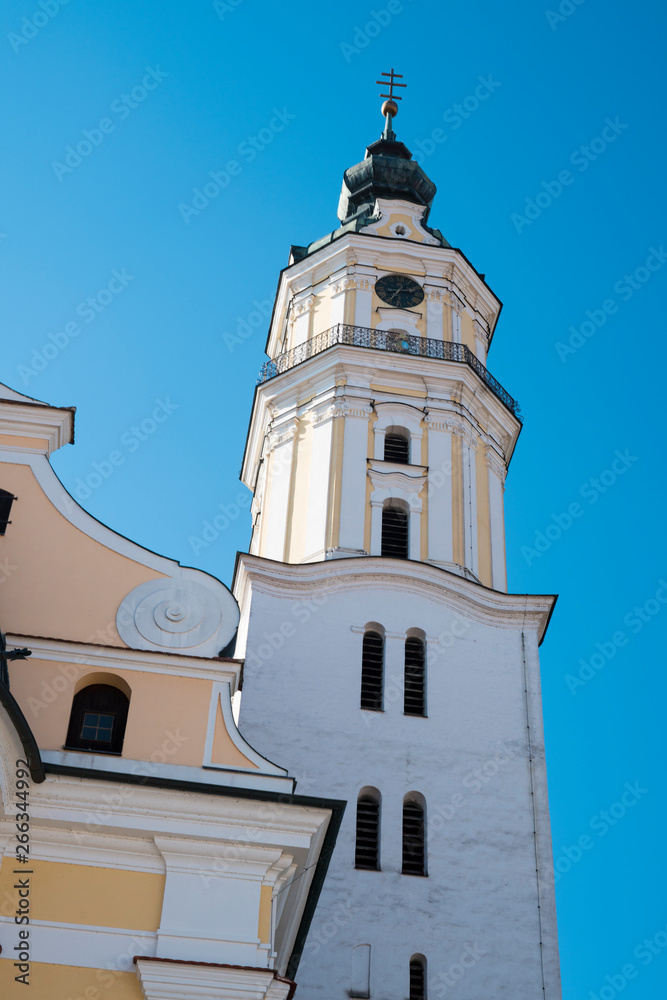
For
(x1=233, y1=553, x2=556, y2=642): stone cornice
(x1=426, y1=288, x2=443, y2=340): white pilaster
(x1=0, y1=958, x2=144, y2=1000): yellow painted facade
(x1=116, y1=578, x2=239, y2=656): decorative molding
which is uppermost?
(x1=426, y1=288, x2=443, y2=340): white pilaster

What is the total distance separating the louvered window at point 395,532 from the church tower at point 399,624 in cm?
5

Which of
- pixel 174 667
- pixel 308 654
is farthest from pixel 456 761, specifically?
pixel 174 667

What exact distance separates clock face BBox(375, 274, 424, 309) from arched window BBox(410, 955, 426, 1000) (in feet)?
51.8

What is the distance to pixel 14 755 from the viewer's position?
14086 mm

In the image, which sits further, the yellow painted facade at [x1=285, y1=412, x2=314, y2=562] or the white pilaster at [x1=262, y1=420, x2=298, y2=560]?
the white pilaster at [x1=262, y1=420, x2=298, y2=560]

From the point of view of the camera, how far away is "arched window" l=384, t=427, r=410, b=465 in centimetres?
2930

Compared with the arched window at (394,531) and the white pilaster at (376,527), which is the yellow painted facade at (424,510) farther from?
the white pilaster at (376,527)

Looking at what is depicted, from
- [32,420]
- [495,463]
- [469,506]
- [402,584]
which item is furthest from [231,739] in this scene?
[495,463]

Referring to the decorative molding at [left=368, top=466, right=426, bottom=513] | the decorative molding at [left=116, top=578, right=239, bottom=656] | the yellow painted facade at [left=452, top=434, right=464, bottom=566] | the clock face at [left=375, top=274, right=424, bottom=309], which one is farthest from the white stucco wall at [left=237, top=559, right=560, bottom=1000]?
the clock face at [left=375, top=274, right=424, bottom=309]

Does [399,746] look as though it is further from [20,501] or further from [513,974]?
[20,501]

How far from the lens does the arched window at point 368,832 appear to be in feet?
75.0

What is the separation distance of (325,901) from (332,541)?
7741mm

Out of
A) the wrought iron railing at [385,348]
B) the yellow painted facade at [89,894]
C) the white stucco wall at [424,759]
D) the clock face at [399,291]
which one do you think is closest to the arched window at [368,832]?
the white stucco wall at [424,759]

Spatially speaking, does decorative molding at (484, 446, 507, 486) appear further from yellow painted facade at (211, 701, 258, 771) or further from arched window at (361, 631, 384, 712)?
yellow painted facade at (211, 701, 258, 771)
